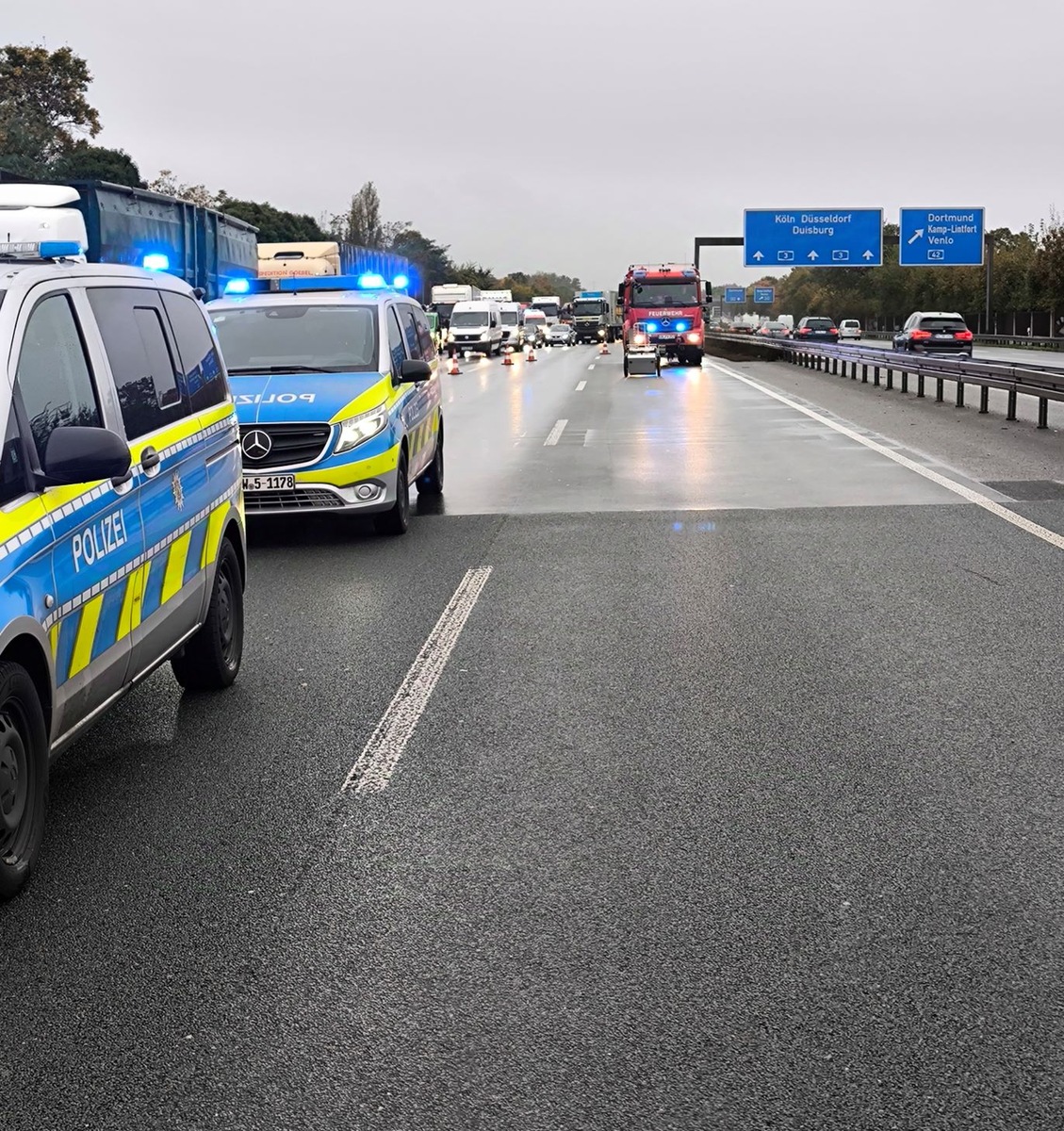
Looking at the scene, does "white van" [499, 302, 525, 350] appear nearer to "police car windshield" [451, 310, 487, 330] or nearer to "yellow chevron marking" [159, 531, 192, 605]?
"police car windshield" [451, 310, 487, 330]

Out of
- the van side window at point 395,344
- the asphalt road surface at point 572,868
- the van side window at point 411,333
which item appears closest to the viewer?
the asphalt road surface at point 572,868

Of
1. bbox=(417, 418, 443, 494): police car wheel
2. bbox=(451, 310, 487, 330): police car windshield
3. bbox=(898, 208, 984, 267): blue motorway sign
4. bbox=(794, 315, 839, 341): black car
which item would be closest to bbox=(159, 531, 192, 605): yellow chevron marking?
bbox=(417, 418, 443, 494): police car wheel

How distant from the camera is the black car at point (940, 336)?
1770 inches

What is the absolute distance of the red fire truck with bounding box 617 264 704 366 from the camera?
45.5m

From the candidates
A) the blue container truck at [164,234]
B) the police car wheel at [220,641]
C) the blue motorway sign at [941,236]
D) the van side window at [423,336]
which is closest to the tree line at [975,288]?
the blue motorway sign at [941,236]

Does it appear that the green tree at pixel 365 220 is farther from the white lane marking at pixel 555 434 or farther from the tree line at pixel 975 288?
the white lane marking at pixel 555 434

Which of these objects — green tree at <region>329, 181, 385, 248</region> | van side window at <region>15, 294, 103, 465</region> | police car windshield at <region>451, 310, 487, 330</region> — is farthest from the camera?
green tree at <region>329, 181, 385, 248</region>

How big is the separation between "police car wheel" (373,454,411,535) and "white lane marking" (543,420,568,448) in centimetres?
800

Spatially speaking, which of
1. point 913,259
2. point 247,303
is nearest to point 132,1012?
point 247,303

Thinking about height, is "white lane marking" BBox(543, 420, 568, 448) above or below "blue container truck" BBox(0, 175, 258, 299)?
below

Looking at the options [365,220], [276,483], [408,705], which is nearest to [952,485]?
[276,483]

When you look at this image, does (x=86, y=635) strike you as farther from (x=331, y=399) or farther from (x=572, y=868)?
(x=331, y=399)

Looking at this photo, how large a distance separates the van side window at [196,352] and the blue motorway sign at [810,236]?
171 feet

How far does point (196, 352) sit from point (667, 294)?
131 ft
